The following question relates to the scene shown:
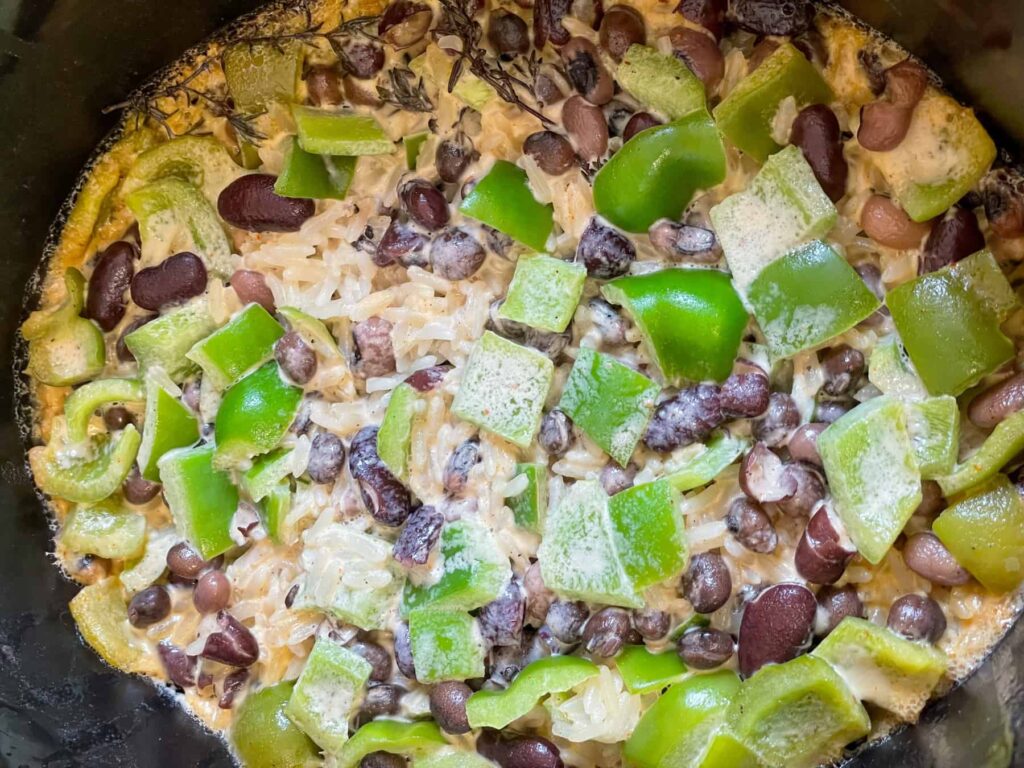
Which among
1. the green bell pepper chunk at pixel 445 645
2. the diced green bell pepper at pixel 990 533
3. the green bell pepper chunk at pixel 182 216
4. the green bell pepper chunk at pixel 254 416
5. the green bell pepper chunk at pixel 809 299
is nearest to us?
the diced green bell pepper at pixel 990 533

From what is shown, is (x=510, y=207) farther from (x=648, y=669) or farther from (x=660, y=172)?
(x=648, y=669)

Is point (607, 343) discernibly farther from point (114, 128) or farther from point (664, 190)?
point (114, 128)

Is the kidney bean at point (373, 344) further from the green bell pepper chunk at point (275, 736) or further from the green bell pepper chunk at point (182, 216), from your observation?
the green bell pepper chunk at point (275, 736)

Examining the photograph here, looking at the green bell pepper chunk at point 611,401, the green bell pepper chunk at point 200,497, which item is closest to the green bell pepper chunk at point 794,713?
the green bell pepper chunk at point 611,401

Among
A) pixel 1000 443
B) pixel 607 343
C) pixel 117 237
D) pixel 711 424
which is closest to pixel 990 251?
pixel 1000 443

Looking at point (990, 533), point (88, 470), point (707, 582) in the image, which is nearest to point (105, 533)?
point (88, 470)

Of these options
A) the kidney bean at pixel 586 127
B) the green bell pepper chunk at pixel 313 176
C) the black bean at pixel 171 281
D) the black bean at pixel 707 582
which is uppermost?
the kidney bean at pixel 586 127
